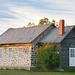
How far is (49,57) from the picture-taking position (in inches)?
1160

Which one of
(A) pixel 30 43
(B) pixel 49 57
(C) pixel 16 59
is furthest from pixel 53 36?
(C) pixel 16 59

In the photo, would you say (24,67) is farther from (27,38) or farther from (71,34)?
(71,34)

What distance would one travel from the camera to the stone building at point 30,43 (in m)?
31.5

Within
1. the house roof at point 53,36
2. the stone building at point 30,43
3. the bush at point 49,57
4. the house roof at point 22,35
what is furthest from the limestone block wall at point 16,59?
the bush at point 49,57

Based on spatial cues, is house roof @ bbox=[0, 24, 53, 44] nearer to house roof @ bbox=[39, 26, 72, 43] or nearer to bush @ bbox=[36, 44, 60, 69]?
house roof @ bbox=[39, 26, 72, 43]

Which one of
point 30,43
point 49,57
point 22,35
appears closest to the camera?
point 49,57

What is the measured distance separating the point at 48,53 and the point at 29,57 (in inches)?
150

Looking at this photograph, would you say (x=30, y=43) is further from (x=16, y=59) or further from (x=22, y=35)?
(x=22, y=35)

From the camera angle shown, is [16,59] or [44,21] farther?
[44,21]

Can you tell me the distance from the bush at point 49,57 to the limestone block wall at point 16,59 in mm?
2738

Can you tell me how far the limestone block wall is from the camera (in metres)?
32.8

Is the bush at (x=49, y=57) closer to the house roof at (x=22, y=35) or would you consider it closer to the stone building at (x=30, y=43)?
the stone building at (x=30, y=43)

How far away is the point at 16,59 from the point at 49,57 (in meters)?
6.69

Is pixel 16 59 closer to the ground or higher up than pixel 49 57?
closer to the ground
